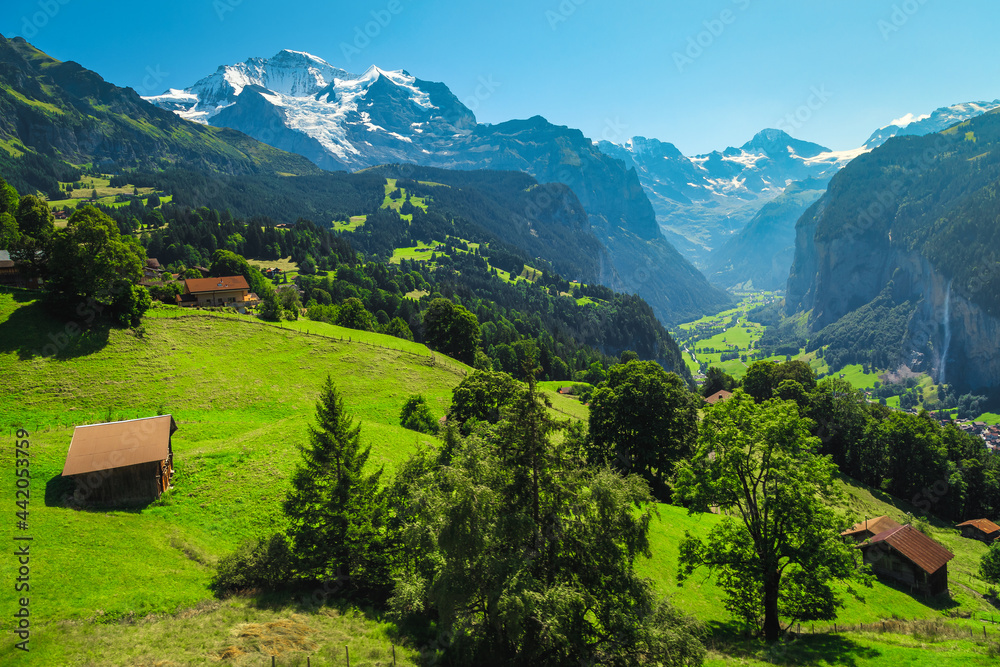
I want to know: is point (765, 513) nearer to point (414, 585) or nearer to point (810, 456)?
point (810, 456)

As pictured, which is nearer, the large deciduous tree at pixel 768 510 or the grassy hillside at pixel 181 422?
the grassy hillside at pixel 181 422

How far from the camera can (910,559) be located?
1700 inches

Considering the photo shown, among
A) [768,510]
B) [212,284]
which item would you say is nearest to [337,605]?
[768,510]

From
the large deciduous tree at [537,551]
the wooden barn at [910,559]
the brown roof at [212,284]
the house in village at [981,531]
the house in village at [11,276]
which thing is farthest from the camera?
the brown roof at [212,284]

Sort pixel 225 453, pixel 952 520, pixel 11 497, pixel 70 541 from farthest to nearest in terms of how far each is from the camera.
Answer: pixel 952 520, pixel 225 453, pixel 11 497, pixel 70 541

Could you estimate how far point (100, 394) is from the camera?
44.5 metres

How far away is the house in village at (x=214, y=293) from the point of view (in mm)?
92375

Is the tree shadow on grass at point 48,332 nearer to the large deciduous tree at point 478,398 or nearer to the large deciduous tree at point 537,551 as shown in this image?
the large deciduous tree at point 478,398

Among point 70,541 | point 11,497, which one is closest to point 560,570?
point 70,541

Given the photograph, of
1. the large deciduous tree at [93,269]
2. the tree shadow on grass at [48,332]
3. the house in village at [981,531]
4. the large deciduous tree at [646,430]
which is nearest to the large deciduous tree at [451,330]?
the large deciduous tree at [646,430]

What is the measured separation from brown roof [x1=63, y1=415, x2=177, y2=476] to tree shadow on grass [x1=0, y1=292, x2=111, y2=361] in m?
25.9

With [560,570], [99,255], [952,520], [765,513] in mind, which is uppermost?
[99,255]

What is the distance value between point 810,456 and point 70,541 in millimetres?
37933

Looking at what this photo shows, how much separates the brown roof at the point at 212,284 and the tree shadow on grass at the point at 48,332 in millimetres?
40088
